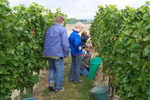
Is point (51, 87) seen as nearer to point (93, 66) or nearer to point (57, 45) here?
point (57, 45)

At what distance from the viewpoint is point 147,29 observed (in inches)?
136

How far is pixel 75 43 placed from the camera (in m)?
7.62

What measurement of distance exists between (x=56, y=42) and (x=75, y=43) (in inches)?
33.0

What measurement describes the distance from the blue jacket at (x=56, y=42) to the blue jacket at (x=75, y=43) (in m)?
0.67

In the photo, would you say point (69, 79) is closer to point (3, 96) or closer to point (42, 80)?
point (42, 80)

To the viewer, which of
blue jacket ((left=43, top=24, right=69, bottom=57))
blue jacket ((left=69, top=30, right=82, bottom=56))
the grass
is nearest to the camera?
blue jacket ((left=43, top=24, right=69, bottom=57))

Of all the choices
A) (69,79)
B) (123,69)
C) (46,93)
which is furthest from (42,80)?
(123,69)

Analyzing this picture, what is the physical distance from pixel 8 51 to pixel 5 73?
0.35 metres

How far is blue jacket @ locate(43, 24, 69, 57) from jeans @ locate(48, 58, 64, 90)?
0.25 metres

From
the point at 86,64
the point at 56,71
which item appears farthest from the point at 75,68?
the point at 86,64

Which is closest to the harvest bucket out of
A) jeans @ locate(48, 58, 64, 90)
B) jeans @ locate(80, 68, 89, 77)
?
jeans @ locate(80, 68, 89, 77)

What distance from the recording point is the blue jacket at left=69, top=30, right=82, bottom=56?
762cm

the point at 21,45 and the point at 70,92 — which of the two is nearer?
the point at 21,45

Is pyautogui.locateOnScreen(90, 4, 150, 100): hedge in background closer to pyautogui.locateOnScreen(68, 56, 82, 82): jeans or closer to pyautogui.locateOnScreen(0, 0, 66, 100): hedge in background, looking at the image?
pyautogui.locateOnScreen(0, 0, 66, 100): hedge in background
